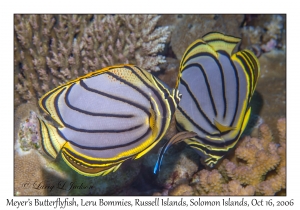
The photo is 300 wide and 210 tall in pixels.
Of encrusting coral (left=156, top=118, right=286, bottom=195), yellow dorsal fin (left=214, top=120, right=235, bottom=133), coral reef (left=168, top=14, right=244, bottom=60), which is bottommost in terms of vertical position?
encrusting coral (left=156, top=118, right=286, bottom=195)

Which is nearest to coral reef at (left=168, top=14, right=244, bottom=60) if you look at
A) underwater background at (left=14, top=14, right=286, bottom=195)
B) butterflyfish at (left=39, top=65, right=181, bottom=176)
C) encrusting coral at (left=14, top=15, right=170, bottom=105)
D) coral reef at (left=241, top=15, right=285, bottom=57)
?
underwater background at (left=14, top=14, right=286, bottom=195)

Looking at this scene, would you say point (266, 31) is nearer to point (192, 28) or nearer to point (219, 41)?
point (192, 28)

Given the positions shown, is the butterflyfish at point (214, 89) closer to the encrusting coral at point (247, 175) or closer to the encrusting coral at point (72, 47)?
the encrusting coral at point (247, 175)

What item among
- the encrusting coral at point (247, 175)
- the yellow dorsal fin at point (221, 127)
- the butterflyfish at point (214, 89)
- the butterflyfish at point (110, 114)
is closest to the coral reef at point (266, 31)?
the encrusting coral at point (247, 175)

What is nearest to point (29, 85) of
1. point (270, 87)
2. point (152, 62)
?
point (152, 62)

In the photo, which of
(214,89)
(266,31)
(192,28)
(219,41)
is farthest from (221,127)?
(266,31)

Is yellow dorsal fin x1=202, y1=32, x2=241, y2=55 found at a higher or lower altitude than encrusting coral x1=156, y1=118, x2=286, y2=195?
higher

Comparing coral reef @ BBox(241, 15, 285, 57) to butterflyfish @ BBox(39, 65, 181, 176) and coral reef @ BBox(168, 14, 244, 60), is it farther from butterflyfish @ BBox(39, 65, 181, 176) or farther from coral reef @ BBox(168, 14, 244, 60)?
butterflyfish @ BBox(39, 65, 181, 176)
